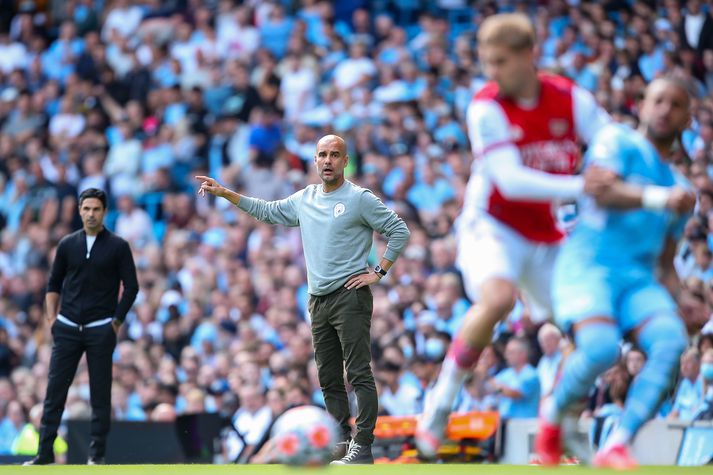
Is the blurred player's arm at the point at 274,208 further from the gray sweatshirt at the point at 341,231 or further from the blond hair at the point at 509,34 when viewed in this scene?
the blond hair at the point at 509,34

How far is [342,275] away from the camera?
9125 mm

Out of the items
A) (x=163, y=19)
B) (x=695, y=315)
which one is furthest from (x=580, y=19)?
(x=695, y=315)

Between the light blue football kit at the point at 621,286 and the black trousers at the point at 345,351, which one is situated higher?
the light blue football kit at the point at 621,286

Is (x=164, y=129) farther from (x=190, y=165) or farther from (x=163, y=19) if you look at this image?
(x=163, y=19)

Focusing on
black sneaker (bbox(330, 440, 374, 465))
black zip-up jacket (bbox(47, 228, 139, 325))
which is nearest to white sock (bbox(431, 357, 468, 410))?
black sneaker (bbox(330, 440, 374, 465))

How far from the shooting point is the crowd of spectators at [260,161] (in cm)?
1377

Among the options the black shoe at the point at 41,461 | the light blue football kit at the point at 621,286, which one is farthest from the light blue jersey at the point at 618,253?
the black shoe at the point at 41,461

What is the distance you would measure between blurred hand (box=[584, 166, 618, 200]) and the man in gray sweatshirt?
305 centimetres

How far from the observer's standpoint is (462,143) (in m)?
17.6

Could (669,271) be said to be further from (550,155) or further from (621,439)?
(621,439)

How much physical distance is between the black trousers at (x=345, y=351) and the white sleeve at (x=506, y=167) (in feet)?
8.55

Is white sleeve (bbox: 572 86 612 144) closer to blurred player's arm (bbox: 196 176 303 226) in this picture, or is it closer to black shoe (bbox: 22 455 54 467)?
blurred player's arm (bbox: 196 176 303 226)

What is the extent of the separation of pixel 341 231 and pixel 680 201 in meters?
3.47

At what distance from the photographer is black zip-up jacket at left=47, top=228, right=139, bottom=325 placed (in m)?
10.5
